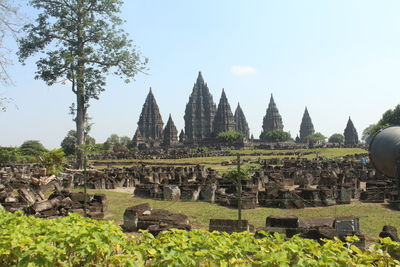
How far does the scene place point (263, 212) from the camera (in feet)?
34.5

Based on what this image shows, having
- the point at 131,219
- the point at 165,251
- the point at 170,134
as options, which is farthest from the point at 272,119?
the point at 165,251

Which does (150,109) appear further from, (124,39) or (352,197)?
(352,197)

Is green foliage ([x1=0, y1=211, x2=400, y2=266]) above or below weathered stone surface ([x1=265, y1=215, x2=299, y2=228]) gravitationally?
above

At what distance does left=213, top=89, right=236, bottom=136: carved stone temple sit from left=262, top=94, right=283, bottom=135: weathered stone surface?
1648 centimetres

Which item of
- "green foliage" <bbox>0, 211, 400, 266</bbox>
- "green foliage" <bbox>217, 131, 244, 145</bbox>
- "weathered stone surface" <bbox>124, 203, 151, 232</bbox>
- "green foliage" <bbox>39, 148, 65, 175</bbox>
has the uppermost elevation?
"green foliage" <bbox>217, 131, 244, 145</bbox>

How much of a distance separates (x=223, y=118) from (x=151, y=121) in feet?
59.6

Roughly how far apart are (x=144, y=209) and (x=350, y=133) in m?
86.6

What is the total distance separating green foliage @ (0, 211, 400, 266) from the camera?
294cm

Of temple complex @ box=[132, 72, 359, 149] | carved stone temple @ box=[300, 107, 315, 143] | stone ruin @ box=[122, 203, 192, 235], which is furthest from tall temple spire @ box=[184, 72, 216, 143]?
stone ruin @ box=[122, 203, 192, 235]

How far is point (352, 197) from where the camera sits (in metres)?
13.0

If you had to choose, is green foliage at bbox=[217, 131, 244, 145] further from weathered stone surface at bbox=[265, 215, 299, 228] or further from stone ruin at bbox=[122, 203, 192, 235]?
weathered stone surface at bbox=[265, 215, 299, 228]

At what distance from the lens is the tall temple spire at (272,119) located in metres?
96.3

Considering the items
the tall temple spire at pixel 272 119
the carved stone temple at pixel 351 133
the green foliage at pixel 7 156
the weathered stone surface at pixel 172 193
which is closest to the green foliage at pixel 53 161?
the weathered stone surface at pixel 172 193

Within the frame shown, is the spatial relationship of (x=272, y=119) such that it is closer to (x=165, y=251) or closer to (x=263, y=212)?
(x=263, y=212)
